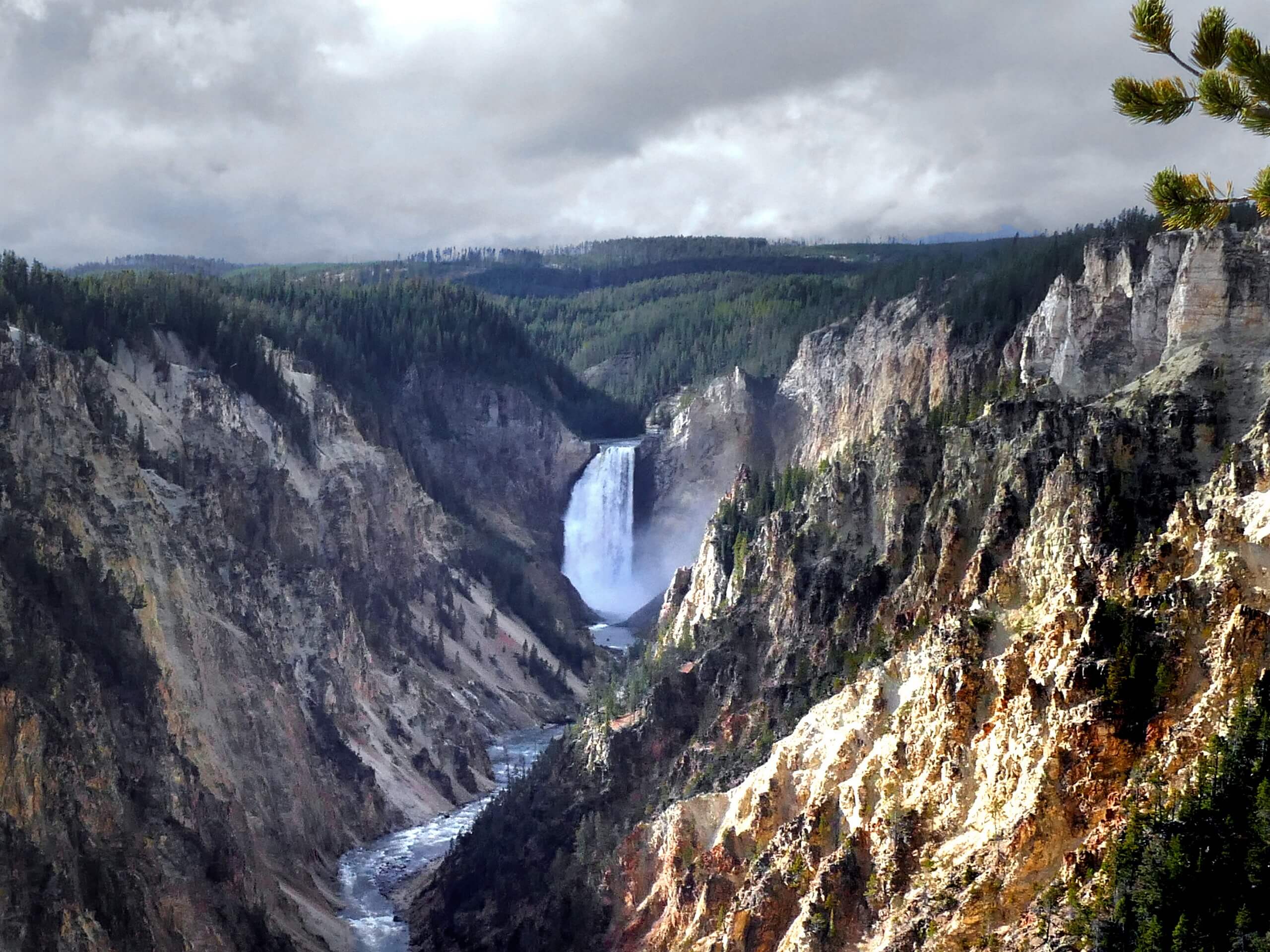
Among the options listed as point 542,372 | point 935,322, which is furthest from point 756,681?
point 542,372

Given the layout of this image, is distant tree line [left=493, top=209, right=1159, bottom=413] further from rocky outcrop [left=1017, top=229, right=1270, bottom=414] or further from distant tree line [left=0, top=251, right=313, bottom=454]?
distant tree line [left=0, top=251, right=313, bottom=454]

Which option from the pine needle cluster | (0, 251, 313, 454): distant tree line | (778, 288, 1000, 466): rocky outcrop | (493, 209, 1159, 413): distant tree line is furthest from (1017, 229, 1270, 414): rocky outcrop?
(0, 251, 313, 454): distant tree line

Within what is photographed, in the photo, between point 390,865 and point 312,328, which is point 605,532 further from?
point 390,865

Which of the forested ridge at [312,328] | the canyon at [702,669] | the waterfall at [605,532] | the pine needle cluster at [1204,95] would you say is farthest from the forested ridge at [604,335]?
the pine needle cluster at [1204,95]

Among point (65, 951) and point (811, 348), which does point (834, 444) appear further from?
point (65, 951)

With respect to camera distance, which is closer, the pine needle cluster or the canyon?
the pine needle cluster

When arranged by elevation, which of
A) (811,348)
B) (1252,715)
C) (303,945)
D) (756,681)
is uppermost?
(811,348)
